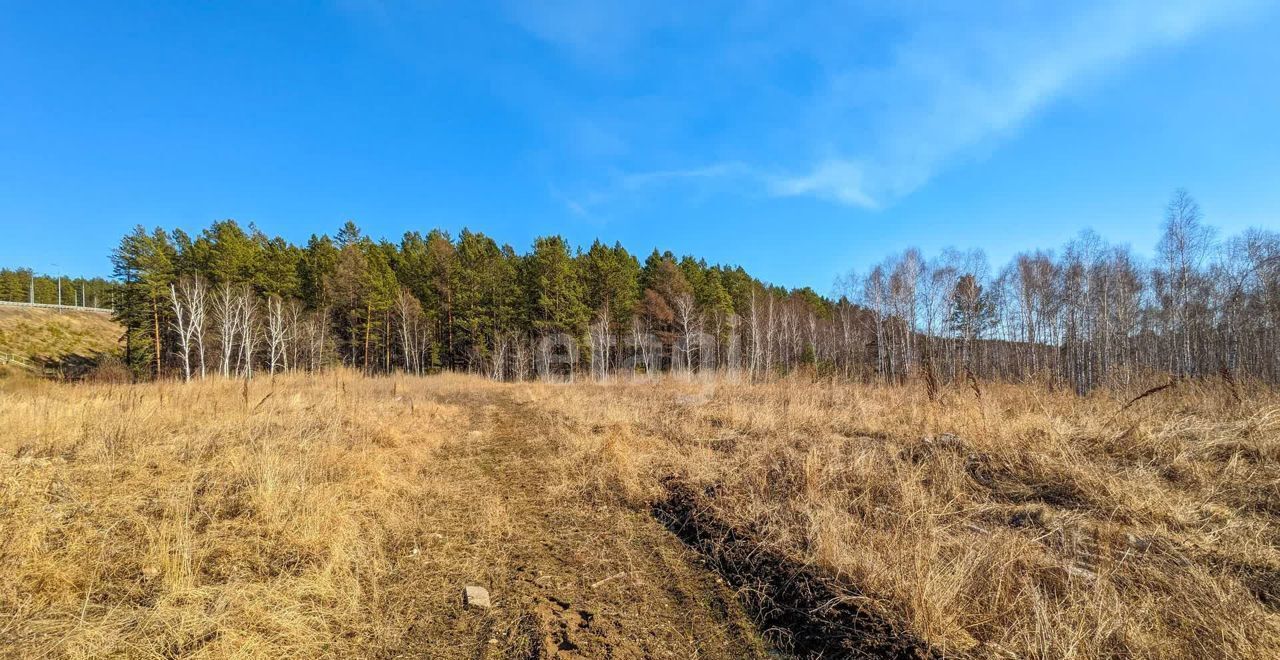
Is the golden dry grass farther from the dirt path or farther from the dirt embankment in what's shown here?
the dirt embankment

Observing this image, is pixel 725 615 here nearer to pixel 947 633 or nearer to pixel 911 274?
pixel 947 633

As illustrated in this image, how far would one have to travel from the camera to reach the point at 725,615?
2.90m

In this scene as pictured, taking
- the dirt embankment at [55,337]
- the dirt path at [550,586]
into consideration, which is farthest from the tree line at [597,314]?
the dirt path at [550,586]

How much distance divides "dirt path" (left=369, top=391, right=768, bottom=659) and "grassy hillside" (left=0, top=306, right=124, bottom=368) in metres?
47.8

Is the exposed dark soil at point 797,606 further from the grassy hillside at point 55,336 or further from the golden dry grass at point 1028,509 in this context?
the grassy hillside at point 55,336

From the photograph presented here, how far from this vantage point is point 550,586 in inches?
128

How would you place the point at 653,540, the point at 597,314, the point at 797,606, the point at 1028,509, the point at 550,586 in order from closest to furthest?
the point at 797,606
the point at 550,586
the point at 1028,509
the point at 653,540
the point at 597,314

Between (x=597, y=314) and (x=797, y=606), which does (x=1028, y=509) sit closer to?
(x=797, y=606)

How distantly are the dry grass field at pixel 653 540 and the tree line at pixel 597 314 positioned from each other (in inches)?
710

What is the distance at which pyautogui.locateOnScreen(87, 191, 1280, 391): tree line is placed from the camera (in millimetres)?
26547

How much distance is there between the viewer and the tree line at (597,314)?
2655 centimetres

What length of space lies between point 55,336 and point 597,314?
177 feet

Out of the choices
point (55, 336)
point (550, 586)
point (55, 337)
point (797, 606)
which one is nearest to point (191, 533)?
point (550, 586)

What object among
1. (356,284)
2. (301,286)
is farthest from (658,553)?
(301,286)
